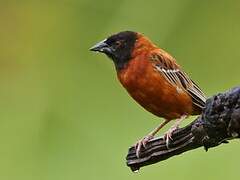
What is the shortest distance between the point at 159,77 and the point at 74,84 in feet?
2.94

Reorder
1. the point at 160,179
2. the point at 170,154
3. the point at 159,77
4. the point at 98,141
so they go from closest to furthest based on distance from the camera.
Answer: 1. the point at 170,154
2. the point at 159,77
3. the point at 160,179
4. the point at 98,141

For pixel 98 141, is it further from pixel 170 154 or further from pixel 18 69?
pixel 170 154

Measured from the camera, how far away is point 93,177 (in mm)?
2906

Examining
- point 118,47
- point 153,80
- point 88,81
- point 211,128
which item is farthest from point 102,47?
point 211,128

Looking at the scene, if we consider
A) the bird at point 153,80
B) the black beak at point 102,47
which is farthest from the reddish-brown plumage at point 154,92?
the black beak at point 102,47

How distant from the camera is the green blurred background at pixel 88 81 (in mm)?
2926

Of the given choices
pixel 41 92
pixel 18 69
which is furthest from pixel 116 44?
pixel 18 69

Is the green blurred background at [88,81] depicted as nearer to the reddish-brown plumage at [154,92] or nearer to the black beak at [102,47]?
the reddish-brown plumage at [154,92]

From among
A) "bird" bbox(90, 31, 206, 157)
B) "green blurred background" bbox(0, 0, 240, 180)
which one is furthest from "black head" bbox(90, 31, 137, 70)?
"green blurred background" bbox(0, 0, 240, 180)

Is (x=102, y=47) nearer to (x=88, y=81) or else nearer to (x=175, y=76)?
(x=175, y=76)

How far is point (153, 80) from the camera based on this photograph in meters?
2.51

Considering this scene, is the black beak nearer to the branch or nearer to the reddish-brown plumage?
the reddish-brown plumage

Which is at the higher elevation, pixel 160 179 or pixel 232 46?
pixel 232 46

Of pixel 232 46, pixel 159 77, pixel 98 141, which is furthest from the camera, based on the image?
pixel 232 46
